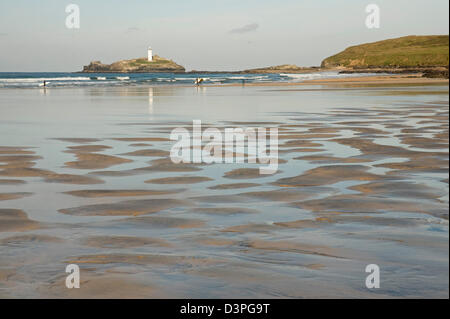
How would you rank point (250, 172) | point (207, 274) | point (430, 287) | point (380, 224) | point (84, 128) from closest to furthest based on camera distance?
point (430, 287)
point (207, 274)
point (380, 224)
point (250, 172)
point (84, 128)

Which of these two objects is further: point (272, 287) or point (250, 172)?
point (250, 172)

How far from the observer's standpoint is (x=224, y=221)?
5.96 m

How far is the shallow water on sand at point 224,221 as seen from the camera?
4.13 meters

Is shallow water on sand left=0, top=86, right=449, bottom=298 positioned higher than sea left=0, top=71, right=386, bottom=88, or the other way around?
sea left=0, top=71, right=386, bottom=88

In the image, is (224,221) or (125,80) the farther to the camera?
(125,80)

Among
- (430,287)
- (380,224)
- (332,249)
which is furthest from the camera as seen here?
(380,224)

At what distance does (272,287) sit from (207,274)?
1.76 ft

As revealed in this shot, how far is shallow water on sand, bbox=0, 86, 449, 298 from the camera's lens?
4.13 metres

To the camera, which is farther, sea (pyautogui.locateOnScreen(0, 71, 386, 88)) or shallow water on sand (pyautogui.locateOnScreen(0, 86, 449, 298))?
sea (pyautogui.locateOnScreen(0, 71, 386, 88))

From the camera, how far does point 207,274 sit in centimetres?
429

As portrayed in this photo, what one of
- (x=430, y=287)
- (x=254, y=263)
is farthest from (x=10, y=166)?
Answer: (x=430, y=287)

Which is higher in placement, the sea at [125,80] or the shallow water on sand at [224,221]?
the sea at [125,80]

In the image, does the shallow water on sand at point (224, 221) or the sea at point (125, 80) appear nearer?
the shallow water on sand at point (224, 221)
